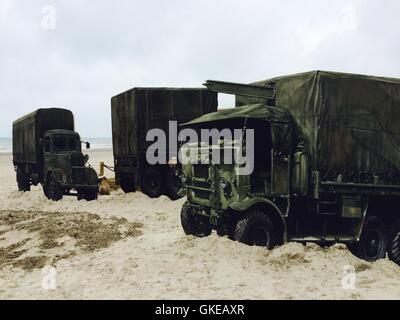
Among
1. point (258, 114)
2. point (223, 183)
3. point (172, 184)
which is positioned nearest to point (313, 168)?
point (258, 114)

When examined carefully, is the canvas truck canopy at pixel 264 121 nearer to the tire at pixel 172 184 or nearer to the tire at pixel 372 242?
the tire at pixel 372 242

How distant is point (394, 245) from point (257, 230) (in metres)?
2.79

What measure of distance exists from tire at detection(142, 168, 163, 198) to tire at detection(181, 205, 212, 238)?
265 inches

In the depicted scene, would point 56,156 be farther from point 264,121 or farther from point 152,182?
point 264,121

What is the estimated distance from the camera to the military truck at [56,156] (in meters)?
17.5

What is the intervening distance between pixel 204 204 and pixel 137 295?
2701 millimetres

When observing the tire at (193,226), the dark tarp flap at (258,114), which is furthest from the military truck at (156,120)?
the dark tarp flap at (258,114)

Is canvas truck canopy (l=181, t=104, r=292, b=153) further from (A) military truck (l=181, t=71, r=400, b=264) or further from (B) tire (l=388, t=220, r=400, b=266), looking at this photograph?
(B) tire (l=388, t=220, r=400, b=266)

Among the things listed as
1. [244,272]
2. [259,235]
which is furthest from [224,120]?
[244,272]

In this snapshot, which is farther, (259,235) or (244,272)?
(259,235)

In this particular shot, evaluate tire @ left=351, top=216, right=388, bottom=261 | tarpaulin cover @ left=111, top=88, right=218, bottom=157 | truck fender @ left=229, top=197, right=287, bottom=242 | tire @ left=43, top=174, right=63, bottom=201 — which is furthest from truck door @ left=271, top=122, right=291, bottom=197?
tire @ left=43, top=174, right=63, bottom=201
